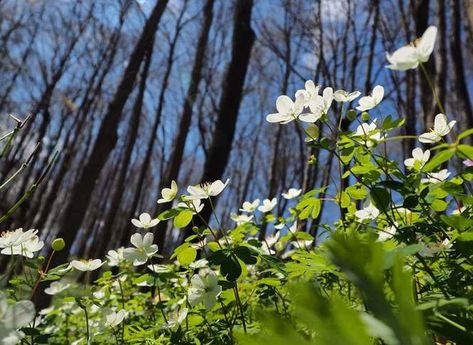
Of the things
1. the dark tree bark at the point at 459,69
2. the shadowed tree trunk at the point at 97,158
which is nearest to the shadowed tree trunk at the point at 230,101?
the shadowed tree trunk at the point at 97,158

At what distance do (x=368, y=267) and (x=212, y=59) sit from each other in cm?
1247

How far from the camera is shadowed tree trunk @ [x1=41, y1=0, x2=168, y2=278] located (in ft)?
14.4

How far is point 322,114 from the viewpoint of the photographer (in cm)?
104

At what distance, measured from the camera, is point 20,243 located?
1.07m

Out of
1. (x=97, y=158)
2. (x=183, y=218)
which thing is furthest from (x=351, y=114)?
(x=97, y=158)

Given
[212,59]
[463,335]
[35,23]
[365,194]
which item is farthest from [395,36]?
[35,23]

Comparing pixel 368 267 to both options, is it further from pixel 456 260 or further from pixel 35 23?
pixel 35 23

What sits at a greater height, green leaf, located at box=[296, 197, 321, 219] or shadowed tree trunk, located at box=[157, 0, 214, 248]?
shadowed tree trunk, located at box=[157, 0, 214, 248]

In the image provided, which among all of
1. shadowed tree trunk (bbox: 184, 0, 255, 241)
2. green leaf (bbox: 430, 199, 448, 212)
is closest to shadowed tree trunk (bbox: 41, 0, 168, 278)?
shadowed tree trunk (bbox: 184, 0, 255, 241)

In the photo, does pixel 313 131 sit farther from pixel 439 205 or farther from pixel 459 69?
pixel 459 69

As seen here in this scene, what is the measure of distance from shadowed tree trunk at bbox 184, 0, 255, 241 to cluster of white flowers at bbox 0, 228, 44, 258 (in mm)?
2782

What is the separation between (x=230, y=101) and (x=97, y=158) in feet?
5.03

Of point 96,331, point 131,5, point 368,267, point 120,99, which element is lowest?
point 96,331

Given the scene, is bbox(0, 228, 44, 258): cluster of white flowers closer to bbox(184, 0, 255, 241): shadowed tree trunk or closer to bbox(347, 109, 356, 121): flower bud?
bbox(347, 109, 356, 121): flower bud
